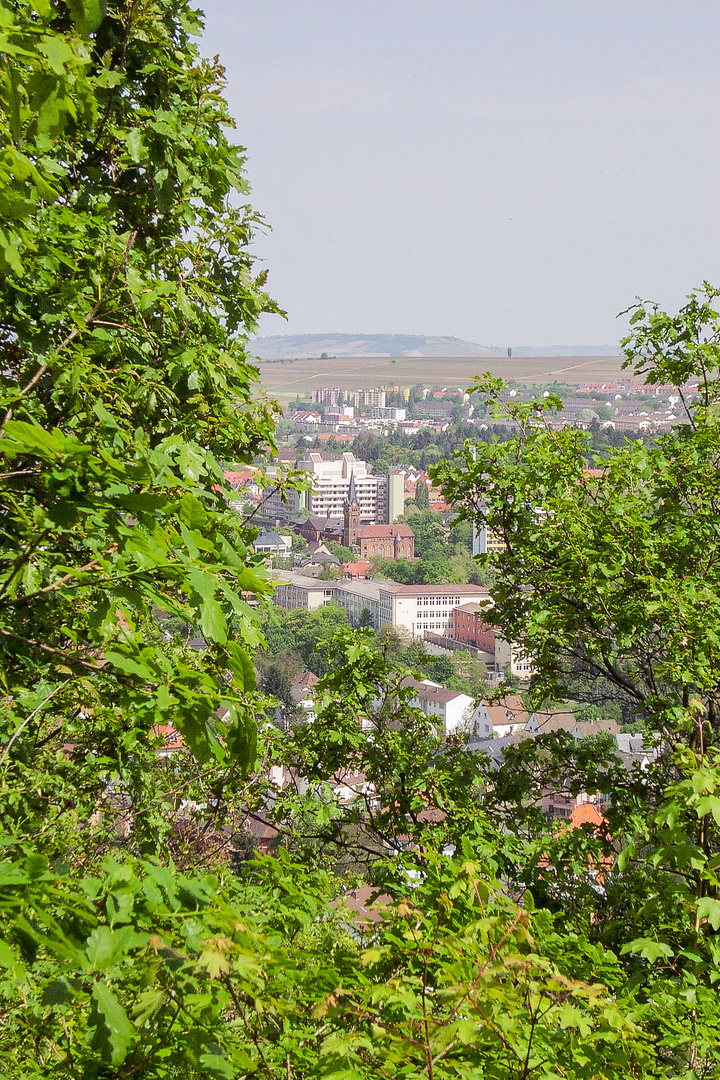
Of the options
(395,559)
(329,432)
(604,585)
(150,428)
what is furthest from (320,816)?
(329,432)

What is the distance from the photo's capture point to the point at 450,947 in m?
1.97

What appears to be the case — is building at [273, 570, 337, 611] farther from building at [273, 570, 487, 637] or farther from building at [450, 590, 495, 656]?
building at [450, 590, 495, 656]

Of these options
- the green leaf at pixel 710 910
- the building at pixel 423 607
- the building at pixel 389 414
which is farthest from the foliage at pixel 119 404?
the building at pixel 389 414

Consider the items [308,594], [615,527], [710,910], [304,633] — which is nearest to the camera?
[710,910]

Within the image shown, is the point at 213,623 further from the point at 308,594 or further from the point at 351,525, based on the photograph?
the point at 351,525

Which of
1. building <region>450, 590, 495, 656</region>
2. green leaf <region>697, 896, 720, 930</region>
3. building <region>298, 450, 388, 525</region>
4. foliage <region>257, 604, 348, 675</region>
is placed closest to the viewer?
green leaf <region>697, 896, 720, 930</region>

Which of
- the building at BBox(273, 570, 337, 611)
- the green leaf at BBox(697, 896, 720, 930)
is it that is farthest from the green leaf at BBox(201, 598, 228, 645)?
the building at BBox(273, 570, 337, 611)

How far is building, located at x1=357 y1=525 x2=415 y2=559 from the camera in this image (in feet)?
316

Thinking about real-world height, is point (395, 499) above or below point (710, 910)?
below

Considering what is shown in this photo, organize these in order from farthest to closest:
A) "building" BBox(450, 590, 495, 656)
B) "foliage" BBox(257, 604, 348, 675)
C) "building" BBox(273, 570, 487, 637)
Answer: "building" BBox(273, 570, 487, 637) → "building" BBox(450, 590, 495, 656) → "foliage" BBox(257, 604, 348, 675)

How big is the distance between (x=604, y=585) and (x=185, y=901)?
13.2 feet

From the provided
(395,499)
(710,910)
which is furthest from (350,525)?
(710,910)

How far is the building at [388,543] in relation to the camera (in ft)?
316

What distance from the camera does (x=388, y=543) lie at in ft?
317
